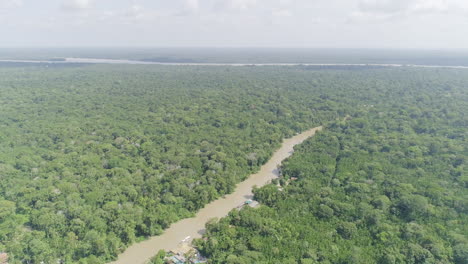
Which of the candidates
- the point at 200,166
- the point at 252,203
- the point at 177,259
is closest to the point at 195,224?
the point at 177,259

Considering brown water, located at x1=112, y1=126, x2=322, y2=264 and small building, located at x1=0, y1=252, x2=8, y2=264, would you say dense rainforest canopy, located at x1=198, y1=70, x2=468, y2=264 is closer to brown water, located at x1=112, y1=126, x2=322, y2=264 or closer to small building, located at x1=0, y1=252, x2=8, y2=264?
brown water, located at x1=112, y1=126, x2=322, y2=264

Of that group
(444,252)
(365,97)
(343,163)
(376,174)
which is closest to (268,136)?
(343,163)

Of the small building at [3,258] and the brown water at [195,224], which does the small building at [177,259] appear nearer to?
the brown water at [195,224]

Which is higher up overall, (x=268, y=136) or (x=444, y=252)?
(x=268, y=136)

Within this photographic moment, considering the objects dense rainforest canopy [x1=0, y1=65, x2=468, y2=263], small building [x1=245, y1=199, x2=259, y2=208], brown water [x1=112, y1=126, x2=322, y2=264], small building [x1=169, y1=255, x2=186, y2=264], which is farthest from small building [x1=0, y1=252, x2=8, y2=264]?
small building [x1=245, y1=199, x2=259, y2=208]

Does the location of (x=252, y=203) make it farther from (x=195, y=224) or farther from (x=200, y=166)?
(x=200, y=166)

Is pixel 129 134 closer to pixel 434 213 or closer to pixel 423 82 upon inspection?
pixel 434 213

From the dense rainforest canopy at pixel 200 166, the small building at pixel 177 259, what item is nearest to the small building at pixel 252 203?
the dense rainforest canopy at pixel 200 166
